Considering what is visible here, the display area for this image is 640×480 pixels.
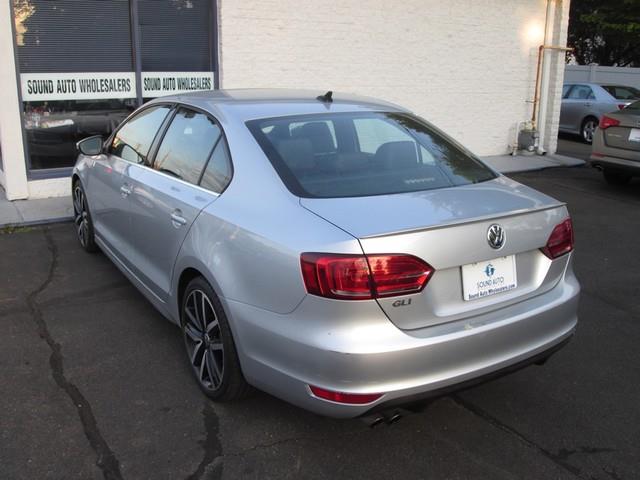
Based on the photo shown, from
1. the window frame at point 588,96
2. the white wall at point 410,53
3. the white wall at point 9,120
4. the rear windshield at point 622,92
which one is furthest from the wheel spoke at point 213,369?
the rear windshield at point 622,92

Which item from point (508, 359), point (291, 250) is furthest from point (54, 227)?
point (508, 359)

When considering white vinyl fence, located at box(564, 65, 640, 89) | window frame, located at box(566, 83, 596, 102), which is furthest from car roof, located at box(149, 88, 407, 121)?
white vinyl fence, located at box(564, 65, 640, 89)

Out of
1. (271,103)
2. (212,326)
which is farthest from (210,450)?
(271,103)

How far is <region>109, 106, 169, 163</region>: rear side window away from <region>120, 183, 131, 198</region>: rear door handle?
0.19 metres

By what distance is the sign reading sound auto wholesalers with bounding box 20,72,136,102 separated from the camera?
7.77 m

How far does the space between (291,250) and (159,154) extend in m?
1.84

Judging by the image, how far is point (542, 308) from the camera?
10.0ft

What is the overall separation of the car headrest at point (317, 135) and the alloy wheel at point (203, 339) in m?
0.98

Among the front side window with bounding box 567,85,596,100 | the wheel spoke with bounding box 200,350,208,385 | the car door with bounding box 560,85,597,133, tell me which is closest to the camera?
the wheel spoke with bounding box 200,350,208,385

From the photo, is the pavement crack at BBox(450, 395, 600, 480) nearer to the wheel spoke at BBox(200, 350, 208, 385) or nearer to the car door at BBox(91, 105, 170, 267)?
the wheel spoke at BBox(200, 350, 208, 385)

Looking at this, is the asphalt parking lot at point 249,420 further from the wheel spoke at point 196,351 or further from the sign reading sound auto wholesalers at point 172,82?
the sign reading sound auto wholesalers at point 172,82

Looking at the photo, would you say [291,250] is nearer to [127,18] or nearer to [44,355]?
[44,355]

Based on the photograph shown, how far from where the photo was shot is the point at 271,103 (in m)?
3.79

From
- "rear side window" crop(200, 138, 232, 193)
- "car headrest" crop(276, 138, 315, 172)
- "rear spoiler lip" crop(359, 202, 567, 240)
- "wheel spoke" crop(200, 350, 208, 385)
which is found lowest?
"wheel spoke" crop(200, 350, 208, 385)
